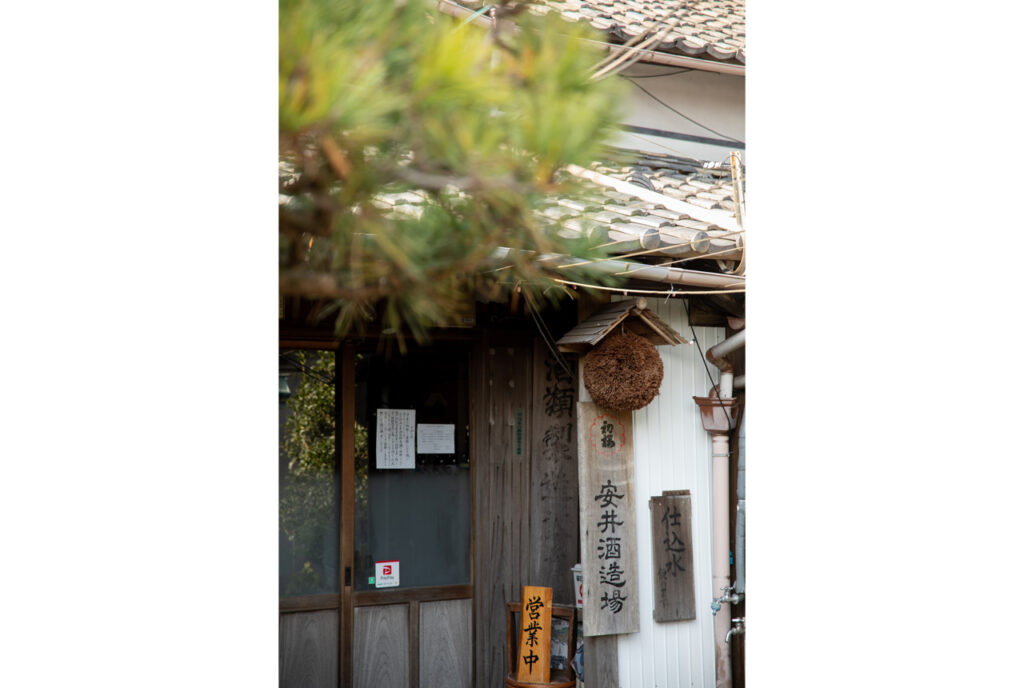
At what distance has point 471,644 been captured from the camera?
4.07 meters

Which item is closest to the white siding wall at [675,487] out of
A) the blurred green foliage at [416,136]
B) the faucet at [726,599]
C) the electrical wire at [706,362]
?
the electrical wire at [706,362]

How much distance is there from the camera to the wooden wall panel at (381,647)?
3896 mm

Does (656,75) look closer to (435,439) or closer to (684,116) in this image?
(684,116)

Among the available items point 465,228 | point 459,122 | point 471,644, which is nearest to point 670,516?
point 471,644

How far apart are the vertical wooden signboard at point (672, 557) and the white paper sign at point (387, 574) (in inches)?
47.9

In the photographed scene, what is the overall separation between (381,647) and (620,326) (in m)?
1.86

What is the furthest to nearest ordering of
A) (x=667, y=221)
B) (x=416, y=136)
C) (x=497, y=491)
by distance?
(x=497, y=491), (x=667, y=221), (x=416, y=136)

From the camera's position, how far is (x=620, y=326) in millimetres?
3768

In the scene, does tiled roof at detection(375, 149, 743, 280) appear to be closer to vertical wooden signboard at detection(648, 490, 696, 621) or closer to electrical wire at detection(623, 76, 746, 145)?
electrical wire at detection(623, 76, 746, 145)

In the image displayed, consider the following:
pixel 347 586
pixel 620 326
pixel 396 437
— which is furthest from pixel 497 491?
pixel 620 326

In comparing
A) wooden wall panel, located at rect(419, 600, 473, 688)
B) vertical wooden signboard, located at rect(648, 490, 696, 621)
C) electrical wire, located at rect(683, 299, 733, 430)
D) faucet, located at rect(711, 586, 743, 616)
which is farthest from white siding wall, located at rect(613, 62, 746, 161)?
wooden wall panel, located at rect(419, 600, 473, 688)

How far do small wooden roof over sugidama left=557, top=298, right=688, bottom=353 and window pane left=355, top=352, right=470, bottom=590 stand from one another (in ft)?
2.09

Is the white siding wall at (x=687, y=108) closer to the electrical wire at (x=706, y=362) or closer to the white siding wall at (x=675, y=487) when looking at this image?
the electrical wire at (x=706, y=362)
